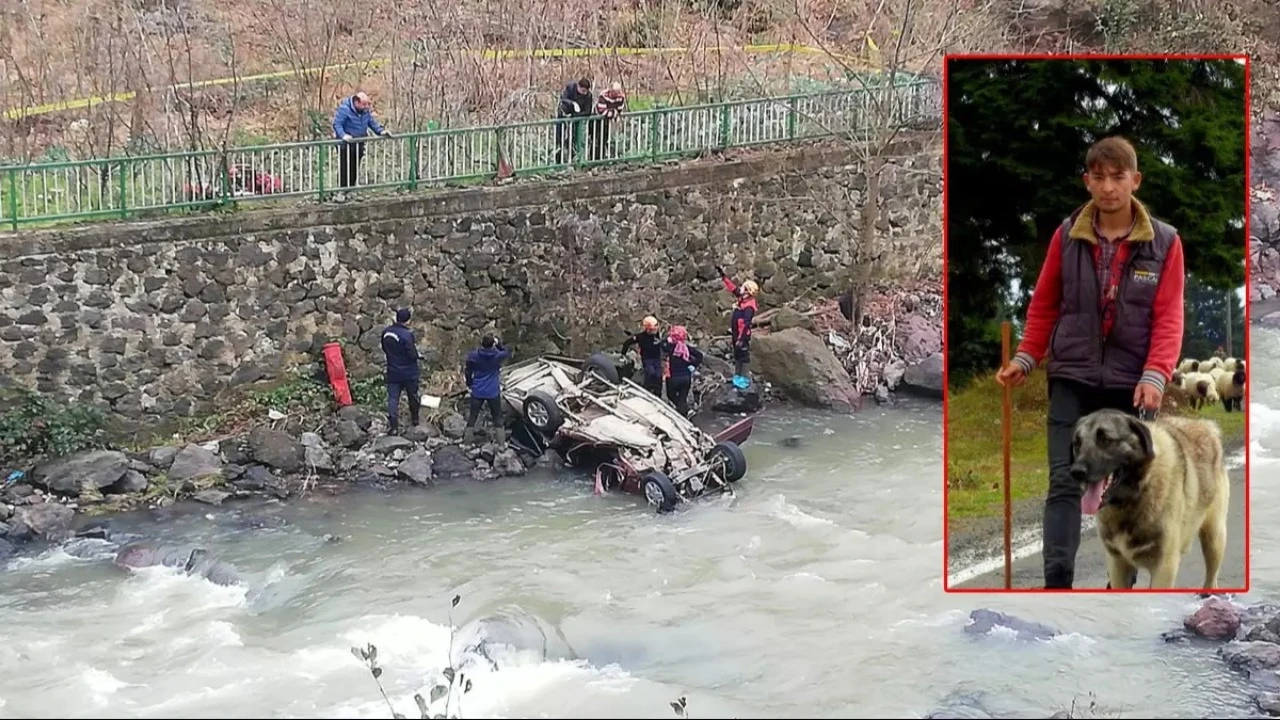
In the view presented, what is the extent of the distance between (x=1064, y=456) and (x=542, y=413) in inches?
323

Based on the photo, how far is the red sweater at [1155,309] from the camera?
4.51 metres

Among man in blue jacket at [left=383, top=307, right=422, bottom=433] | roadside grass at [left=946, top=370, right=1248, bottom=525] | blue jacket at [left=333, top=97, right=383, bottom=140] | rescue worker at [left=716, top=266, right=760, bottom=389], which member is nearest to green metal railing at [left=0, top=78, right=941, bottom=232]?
blue jacket at [left=333, top=97, right=383, bottom=140]

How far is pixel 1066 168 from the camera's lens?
15.2ft

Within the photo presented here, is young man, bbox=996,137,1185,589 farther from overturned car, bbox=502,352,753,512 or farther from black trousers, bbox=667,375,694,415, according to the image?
black trousers, bbox=667,375,694,415

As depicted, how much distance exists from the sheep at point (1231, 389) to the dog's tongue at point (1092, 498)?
21.0 inches

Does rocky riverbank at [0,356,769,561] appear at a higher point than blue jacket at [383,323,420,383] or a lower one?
lower

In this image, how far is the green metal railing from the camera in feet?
39.3

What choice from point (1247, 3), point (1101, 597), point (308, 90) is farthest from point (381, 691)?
point (1247, 3)

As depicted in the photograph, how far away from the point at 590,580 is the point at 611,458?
1.94m

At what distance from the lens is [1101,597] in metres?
9.87

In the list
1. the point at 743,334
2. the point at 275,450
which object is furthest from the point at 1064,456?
the point at 743,334

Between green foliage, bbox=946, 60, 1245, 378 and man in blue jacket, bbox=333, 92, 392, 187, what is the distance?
30.2 feet

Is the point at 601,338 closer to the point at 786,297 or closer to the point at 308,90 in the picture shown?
the point at 786,297

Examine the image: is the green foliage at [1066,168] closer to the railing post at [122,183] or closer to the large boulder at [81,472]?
the large boulder at [81,472]
